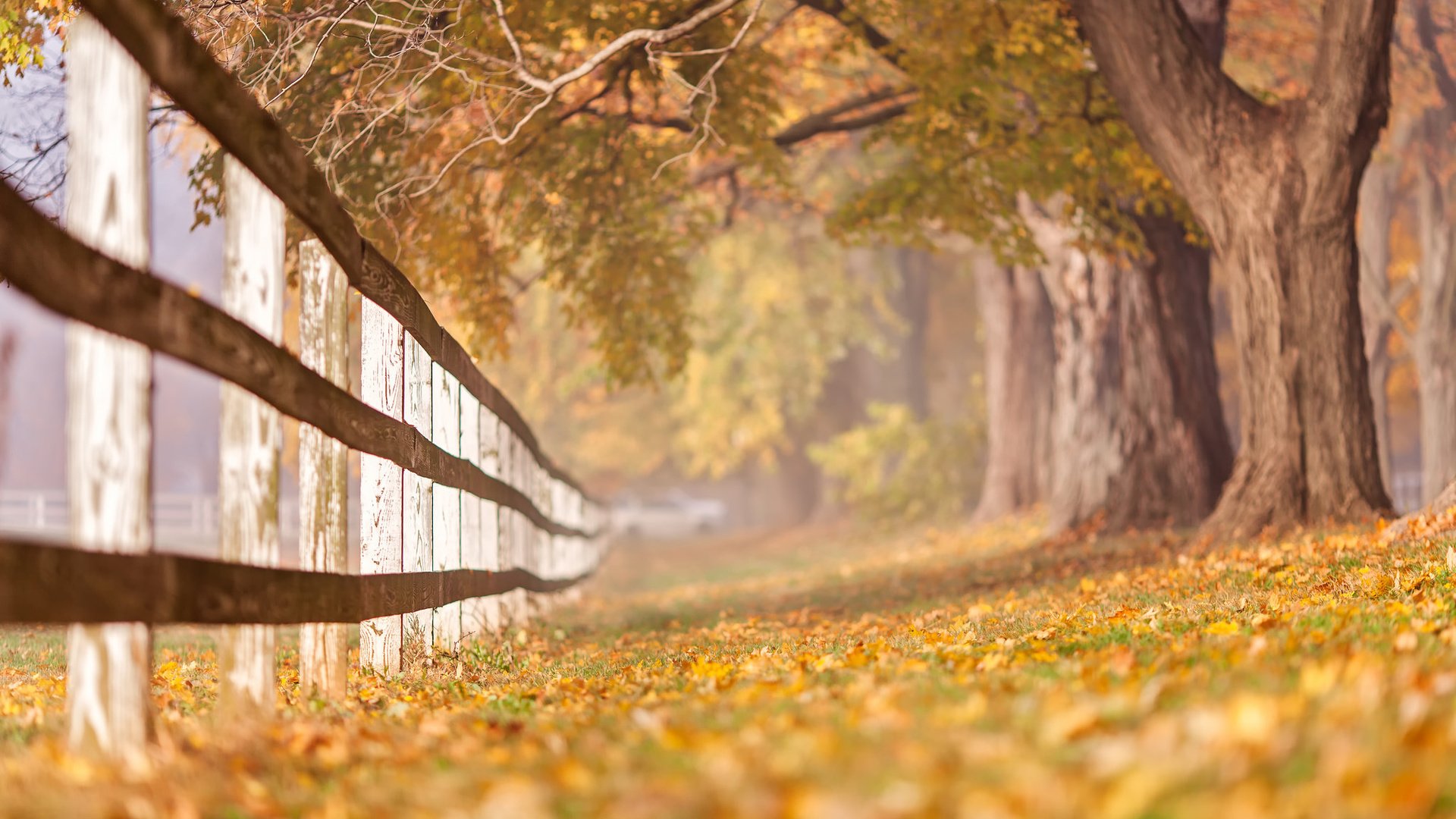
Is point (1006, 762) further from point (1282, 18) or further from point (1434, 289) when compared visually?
point (1434, 289)

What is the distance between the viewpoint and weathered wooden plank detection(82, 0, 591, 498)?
400 centimetres

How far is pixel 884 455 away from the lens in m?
30.8

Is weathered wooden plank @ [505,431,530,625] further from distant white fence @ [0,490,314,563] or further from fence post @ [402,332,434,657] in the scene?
distant white fence @ [0,490,314,563]

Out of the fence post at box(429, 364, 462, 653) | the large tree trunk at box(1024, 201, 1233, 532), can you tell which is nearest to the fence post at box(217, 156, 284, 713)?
the fence post at box(429, 364, 462, 653)

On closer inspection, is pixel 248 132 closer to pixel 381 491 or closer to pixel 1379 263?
pixel 381 491

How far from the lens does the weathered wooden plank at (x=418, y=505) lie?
6938 millimetres

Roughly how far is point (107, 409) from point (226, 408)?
947 mm

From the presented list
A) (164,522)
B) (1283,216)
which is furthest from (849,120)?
(164,522)

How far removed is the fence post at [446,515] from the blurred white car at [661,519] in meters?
50.0

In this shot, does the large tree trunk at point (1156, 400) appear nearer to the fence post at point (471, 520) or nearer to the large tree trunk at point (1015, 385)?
the large tree trunk at point (1015, 385)

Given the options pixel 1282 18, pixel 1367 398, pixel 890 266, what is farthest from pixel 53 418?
pixel 1367 398

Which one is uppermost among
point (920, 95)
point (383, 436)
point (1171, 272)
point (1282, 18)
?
point (1282, 18)

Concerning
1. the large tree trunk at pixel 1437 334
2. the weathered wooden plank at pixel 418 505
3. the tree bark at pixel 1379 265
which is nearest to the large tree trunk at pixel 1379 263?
the tree bark at pixel 1379 265

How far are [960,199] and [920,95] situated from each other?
51.0 inches
